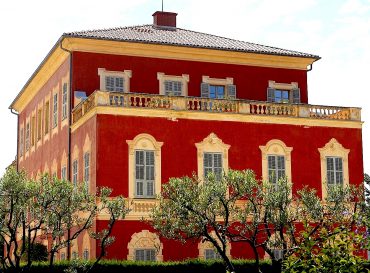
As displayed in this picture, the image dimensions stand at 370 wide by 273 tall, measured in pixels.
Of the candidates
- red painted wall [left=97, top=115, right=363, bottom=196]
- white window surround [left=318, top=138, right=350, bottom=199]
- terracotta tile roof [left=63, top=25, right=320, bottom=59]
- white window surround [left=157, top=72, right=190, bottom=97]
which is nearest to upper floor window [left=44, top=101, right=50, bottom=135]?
terracotta tile roof [left=63, top=25, right=320, bottom=59]

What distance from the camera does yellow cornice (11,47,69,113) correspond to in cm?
3631

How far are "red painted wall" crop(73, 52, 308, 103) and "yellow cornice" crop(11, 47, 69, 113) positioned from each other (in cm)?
157

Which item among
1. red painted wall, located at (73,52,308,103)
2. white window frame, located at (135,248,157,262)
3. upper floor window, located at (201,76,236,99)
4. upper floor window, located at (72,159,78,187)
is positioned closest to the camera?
white window frame, located at (135,248,157,262)

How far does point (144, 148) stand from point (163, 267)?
17.7 feet

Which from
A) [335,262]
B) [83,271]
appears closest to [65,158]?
[83,271]

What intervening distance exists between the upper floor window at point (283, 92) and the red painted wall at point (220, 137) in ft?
15.0

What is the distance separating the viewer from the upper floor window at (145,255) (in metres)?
29.7

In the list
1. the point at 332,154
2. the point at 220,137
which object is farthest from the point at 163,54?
the point at 332,154

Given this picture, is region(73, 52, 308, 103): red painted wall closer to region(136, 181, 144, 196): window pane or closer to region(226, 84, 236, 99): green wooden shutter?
region(226, 84, 236, 99): green wooden shutter

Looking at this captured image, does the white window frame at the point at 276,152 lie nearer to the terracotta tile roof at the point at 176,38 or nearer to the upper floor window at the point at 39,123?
the terracotta tile roof at the point at 176,38

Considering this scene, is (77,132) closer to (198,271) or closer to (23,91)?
(198,271)

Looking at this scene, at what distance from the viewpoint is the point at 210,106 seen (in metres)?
31.7

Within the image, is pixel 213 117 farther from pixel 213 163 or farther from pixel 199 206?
pixel 199 206

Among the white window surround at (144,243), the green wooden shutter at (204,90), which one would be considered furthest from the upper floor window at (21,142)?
the white window surround at (144,243)
